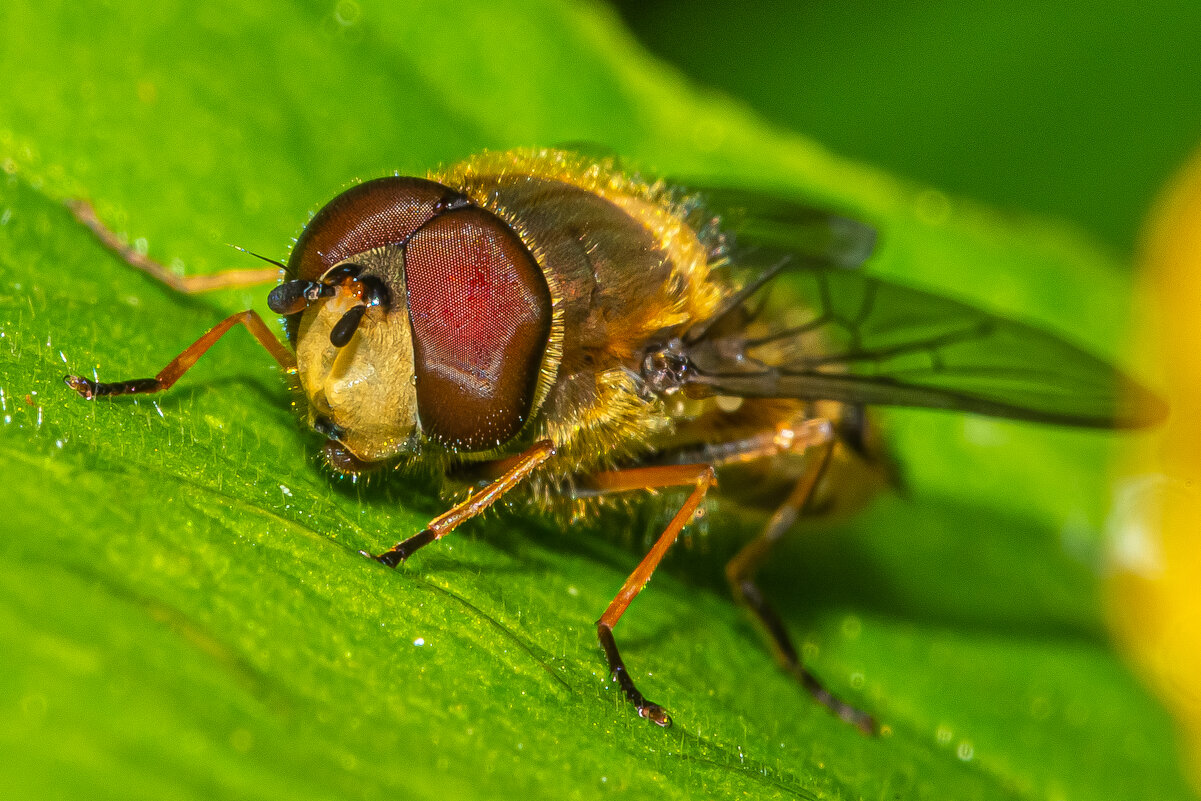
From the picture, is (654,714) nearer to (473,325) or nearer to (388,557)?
(388,557)

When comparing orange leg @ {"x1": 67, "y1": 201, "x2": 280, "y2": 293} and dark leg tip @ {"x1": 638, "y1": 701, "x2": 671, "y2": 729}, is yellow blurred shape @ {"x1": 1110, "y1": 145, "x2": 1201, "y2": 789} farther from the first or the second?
orange leg @ {"x1": 67, "y1": 201, "x2": 280, "y2": 293}

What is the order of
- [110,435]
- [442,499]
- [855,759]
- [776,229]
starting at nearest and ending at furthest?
[110,435] < [442,499] < [855,759] < [776,229]

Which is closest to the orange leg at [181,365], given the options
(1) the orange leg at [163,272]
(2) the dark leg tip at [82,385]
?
(2) the dark leg tip at [82,385]

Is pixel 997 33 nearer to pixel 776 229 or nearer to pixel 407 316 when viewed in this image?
pixel 776 229

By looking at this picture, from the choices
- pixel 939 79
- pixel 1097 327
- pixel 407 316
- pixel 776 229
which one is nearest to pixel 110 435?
pixel 407 316

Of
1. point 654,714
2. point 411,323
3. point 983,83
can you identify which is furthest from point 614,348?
point 983,83

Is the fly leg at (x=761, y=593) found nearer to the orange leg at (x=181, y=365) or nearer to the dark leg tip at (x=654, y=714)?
the dark leg tip at (x=654, y=714)
